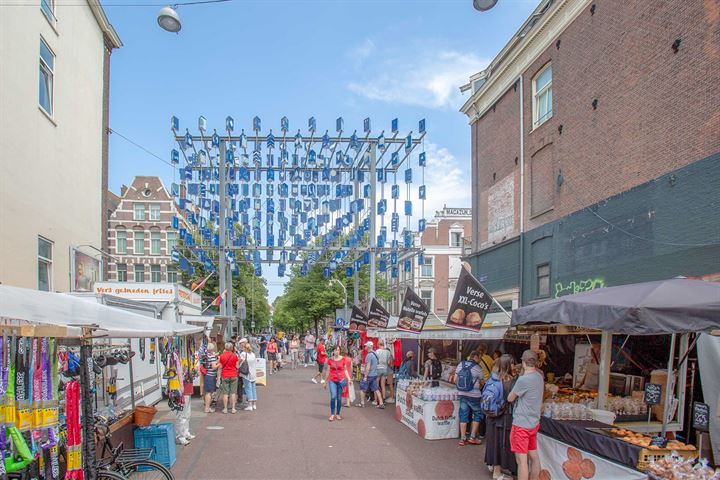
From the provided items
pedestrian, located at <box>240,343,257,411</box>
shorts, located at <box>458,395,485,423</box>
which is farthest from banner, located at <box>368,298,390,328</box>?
shorts, located at <box>458,395,485,423</box>

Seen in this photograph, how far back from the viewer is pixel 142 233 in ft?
151

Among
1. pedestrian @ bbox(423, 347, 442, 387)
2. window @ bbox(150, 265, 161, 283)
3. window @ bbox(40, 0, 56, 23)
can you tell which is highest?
window @ bbox(40, 0, 56, 23)

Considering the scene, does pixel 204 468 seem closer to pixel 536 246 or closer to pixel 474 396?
pixel 474 396

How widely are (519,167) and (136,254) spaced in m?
36.1

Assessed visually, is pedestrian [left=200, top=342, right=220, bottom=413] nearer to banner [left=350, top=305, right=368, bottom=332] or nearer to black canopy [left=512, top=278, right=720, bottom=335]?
banner [left=350, top=305, right=368, bottom=332]

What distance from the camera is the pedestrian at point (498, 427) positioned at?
24.9 ft

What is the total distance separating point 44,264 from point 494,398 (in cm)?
1199

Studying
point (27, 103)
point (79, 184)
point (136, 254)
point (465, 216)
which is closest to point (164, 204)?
point (136, 254)

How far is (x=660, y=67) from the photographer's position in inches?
480

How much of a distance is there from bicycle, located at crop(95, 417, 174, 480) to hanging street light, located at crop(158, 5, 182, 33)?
7.09 m

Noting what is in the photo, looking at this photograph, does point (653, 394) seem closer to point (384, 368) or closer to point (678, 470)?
point (678, 470)

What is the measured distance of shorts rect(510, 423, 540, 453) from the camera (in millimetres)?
6605

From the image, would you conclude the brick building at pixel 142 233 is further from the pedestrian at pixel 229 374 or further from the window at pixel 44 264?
the pedestrian at pixel 229 374

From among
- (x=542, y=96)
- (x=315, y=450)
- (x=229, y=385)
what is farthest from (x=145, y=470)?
(x=542, y=96)
